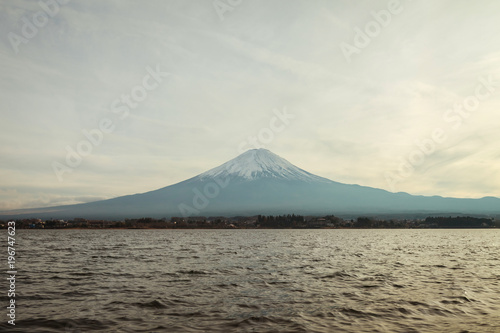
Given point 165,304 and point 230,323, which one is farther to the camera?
point 165,304

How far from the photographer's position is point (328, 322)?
48.6ft

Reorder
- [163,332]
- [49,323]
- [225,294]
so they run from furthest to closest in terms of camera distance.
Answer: [225,294], [49,323], [163,332]

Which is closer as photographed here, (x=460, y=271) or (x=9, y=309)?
(x=9, y=309)

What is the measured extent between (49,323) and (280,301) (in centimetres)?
1074

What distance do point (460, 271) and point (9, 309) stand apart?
3339cm

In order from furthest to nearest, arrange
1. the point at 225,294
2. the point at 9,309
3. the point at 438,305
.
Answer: the point at 225,294, the point at 438,305, the point at 9,309

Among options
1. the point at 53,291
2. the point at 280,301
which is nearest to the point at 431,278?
the point at 280,301

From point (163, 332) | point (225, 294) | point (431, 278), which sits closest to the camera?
point (163, 332)

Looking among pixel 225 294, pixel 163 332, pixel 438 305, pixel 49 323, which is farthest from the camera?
pixel 225 294

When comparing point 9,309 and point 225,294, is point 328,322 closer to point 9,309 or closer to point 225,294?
point 225,294

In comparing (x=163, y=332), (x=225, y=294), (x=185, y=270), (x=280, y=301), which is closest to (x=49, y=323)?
(x=163, y=332)

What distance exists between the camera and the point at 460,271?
3077 cm

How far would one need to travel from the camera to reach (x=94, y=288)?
22000 mm

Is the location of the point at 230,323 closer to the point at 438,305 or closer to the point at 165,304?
the point at 165,304
